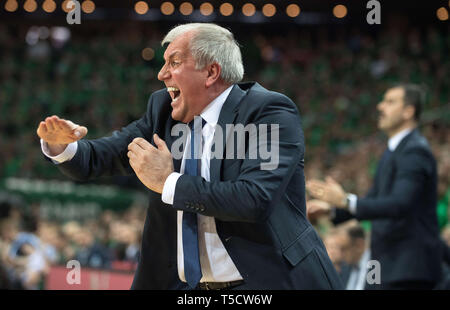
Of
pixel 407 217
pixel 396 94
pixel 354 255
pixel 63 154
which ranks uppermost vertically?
pixel 396 94

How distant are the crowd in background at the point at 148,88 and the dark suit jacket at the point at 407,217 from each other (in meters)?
4.38

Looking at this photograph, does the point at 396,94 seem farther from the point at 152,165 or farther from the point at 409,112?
the point at 152,165

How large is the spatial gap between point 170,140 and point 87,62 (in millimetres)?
16148

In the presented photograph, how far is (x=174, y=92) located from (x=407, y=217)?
1.82 metres

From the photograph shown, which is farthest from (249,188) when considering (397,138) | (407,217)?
(397,138)

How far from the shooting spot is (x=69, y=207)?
11914mm

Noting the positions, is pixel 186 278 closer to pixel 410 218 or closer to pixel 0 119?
pixel 410 218

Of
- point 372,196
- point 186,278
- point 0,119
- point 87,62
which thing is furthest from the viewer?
point 87,62

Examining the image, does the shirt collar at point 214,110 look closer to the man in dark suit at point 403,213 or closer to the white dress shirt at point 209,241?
the white dress shirt at point 209,241

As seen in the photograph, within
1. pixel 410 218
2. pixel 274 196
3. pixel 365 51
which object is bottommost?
pixel 410 218

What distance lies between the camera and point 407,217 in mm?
3816

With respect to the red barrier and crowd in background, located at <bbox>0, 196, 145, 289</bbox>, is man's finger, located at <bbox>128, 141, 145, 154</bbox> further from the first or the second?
crowd in background, located at <bbox>0, 196, 145, 289</bbox>
